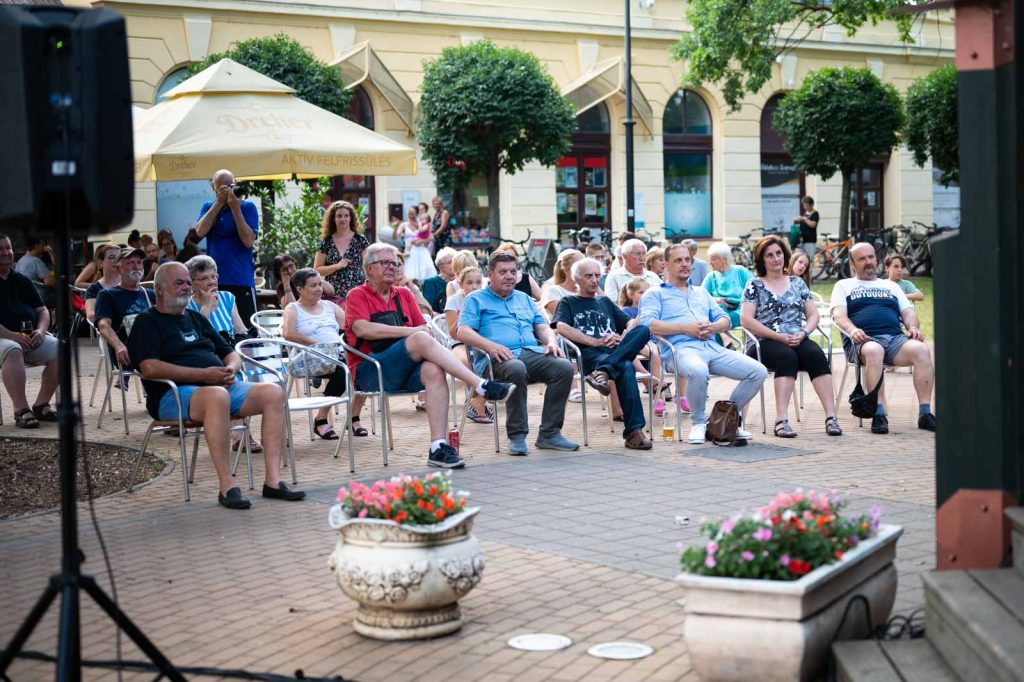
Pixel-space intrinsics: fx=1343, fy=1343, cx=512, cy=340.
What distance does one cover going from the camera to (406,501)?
16.7 feet

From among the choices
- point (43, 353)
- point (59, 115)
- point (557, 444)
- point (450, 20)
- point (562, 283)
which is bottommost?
point (557, 444)

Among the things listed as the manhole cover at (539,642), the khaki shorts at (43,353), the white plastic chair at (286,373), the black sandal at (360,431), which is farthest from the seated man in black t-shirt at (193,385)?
the khaki shorts at (43,353)

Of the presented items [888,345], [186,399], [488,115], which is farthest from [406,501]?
[488,115]

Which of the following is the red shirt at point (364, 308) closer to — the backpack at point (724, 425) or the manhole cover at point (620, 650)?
the backpack at point (724, 425)

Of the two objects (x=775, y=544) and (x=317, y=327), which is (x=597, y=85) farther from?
(x=775, y=544)

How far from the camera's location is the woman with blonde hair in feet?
40.0

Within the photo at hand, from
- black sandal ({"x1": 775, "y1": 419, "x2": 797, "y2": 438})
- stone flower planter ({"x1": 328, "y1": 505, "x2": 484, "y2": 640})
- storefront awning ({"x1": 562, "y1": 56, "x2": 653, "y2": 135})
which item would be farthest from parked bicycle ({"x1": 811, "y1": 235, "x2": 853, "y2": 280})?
stone flower planter ({"x1": 328, "y1": 505, "x2": 484, "y2": 640})

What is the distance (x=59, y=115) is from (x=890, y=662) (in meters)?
3.20

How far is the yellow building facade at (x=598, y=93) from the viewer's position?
25.0 meters

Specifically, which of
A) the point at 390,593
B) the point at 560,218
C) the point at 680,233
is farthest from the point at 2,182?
the point at 680,233

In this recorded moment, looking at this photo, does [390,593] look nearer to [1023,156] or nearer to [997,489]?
[997,489]

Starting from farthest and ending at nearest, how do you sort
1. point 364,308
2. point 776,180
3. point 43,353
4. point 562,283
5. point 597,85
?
point 776,180, point 597,85, point 562,283, point 43,353, point 364,308

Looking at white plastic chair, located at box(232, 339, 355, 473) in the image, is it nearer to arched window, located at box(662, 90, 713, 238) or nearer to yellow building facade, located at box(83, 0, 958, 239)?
yellow building facade, located at box(83, 0, 958, 239)

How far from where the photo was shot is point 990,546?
15.5ft
